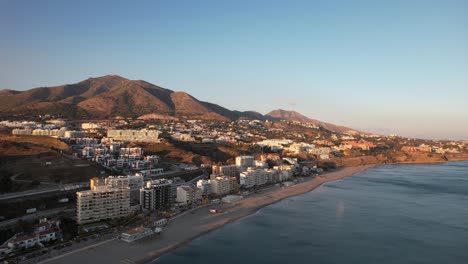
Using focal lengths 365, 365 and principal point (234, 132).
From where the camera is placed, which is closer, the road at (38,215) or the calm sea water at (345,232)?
the calm sea water at (345,232)

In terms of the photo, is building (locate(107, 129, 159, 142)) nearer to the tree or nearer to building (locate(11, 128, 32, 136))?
building (locate(11, 128, 32, 136))

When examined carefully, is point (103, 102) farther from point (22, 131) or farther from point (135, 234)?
point (135, 234)

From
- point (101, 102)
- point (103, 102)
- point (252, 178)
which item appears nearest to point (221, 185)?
point (252, 178)

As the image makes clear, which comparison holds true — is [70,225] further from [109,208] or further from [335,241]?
[335,241]

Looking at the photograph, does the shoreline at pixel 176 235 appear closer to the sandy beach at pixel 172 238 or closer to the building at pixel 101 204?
the sandy beach at pixel 172 238

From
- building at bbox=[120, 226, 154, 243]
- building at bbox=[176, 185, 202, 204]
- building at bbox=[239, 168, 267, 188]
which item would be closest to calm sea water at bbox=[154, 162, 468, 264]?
building at bbox=[120, 226, 154, 243]

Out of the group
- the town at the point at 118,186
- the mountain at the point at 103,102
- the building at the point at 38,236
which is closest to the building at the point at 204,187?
the town at the point at 118,186
